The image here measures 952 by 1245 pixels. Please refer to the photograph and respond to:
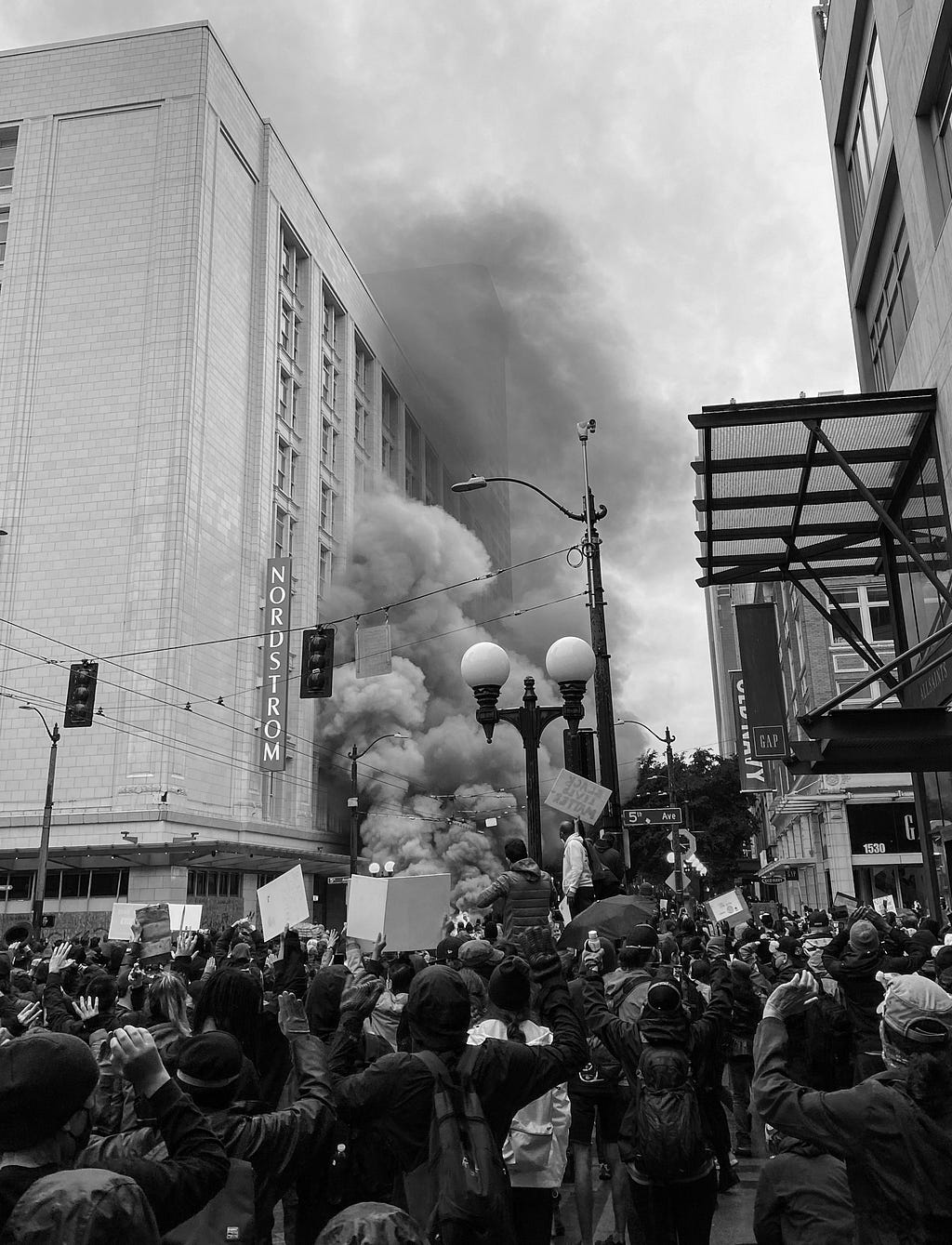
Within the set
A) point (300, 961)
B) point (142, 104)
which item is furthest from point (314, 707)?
point (300, 961)

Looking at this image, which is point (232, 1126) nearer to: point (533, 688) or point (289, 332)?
point (533, 688)

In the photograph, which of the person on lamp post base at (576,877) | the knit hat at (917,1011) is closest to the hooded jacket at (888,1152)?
the knit hat at (917,1011)

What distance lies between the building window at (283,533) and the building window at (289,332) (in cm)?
777

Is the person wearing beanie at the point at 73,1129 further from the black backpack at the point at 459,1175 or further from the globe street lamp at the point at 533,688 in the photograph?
the globe street lamp at the point at 533,688

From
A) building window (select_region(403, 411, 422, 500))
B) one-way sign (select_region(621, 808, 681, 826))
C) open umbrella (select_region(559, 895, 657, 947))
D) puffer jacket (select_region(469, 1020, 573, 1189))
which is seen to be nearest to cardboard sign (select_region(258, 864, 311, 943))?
open umbrella (select_region(559, 895, 657, 947))

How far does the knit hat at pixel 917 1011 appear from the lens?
9.96 ft

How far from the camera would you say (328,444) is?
5369cm

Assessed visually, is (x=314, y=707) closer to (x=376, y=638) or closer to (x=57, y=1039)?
(x=376, y=638)

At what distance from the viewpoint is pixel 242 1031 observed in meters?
3.84

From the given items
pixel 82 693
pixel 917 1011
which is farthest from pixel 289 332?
pixel 917 1011

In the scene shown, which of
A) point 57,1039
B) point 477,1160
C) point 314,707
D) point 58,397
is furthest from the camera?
point 314,707

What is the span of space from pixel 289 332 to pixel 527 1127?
4779cm

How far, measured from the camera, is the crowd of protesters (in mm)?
2396

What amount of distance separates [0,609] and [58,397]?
331 inches
